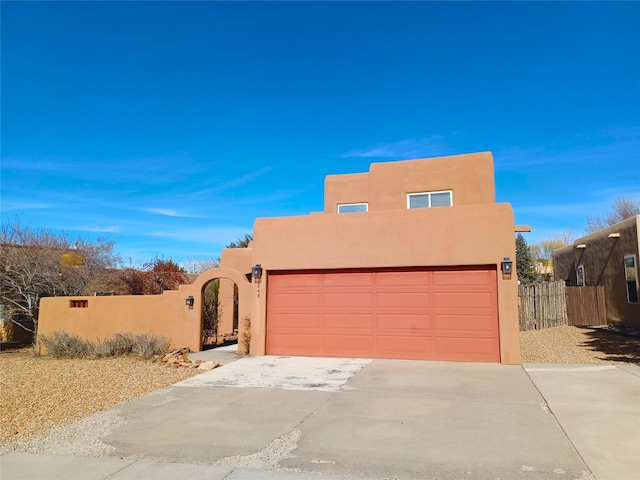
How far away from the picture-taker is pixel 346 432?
5.57 meters

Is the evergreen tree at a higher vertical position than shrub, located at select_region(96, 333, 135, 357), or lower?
higher

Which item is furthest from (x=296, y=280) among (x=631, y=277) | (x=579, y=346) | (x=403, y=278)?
(x=631, y=277)

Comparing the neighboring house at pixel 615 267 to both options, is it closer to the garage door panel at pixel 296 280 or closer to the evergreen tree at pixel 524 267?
the garage door panel at pixel 296 280

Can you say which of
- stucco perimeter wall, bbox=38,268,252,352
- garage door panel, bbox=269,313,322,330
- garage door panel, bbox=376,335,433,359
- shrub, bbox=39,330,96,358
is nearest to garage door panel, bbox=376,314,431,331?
garage door panel, bbox=376,335,433,359

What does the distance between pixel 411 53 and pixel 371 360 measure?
911 centimetres

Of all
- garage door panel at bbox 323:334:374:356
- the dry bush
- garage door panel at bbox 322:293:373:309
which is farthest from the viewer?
the dry bush

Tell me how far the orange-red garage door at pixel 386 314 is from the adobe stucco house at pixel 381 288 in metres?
0.02

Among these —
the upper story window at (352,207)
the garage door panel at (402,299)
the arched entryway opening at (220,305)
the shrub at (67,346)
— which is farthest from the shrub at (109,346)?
the upper story window at (352,207)

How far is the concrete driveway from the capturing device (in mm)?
4441

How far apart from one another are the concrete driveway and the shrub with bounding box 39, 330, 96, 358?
5.71m

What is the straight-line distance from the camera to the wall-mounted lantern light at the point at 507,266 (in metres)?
10.3

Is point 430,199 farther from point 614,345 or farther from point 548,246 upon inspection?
point 548,246

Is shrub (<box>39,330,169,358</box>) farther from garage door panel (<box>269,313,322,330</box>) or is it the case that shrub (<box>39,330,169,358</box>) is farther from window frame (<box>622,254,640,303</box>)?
window frame (<box>622,254,640,303</box>)

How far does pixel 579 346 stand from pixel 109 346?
1353cm
